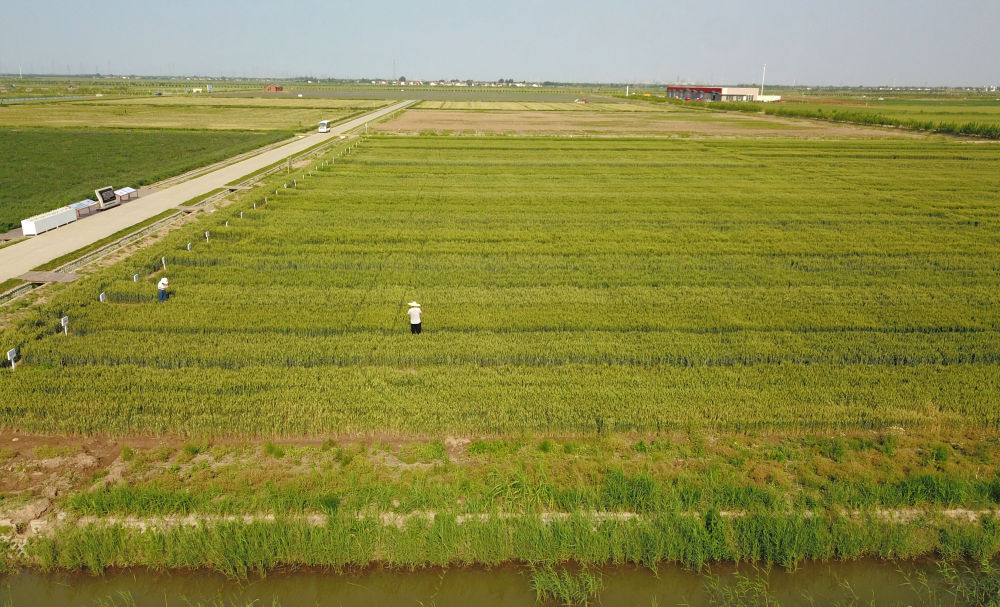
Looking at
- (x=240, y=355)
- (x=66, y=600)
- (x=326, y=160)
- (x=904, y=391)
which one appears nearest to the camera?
(x=66, y=600)

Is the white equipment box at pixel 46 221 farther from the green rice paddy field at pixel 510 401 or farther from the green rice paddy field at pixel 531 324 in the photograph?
the green rice paddy field at pixel 531 324

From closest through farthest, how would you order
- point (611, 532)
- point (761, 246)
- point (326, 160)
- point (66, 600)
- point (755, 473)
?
point (66, 600)
point (611, 532)
point (755, 473)
point (761, 246)
point (326, 160)

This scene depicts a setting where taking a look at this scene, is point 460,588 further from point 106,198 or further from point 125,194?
point 125,194

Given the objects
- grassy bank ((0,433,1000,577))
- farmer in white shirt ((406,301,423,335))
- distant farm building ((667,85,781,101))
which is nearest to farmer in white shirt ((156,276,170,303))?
grassy bank ((0,433,1000,577))

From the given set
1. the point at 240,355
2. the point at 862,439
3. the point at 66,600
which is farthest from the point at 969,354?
the point at 66,600

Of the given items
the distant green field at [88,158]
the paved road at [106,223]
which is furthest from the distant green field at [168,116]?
the paved road at [106,223]

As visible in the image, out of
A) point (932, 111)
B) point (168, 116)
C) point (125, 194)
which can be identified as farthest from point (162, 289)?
point (932, 111)

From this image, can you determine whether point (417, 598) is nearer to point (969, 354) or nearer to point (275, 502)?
point (275, 502)
